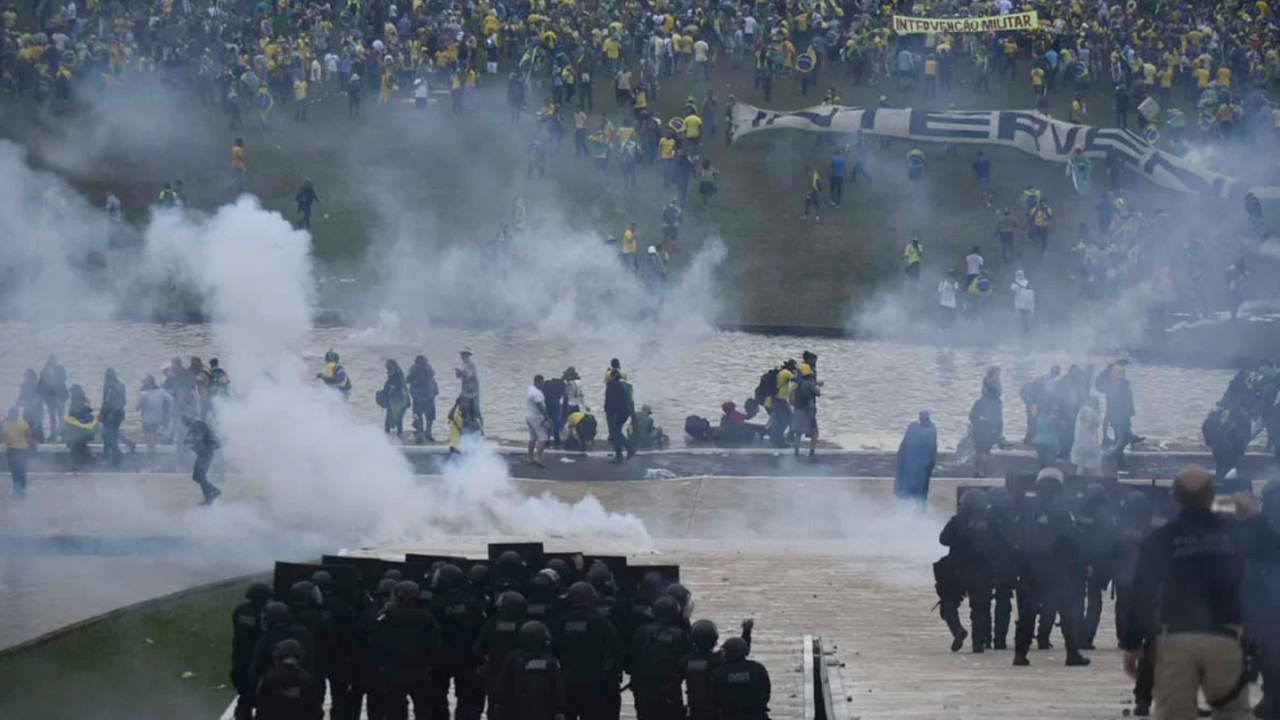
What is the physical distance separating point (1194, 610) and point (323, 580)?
666 cm

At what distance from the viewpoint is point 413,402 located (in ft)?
92.6

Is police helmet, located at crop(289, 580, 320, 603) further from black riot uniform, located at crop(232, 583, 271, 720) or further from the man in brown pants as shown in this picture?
the man in brown pants

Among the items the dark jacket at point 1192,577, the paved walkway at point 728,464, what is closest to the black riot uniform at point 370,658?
the dark jacket at point 1192,577

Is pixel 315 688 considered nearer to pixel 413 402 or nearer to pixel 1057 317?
pixel 413 402

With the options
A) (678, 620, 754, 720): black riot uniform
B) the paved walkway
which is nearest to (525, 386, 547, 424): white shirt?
the paved walkway

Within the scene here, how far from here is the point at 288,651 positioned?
12.3 metres

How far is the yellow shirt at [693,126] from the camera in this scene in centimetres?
4138

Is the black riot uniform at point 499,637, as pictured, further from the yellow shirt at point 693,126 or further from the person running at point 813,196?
the yellow shirt at point 693,126

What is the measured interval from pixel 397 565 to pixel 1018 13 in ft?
106

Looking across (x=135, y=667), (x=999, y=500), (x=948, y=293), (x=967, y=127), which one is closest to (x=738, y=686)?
(x=999, y=500)

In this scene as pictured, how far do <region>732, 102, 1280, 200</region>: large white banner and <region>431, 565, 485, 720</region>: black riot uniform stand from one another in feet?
92.2

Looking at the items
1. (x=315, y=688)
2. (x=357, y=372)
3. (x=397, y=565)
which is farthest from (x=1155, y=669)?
(x=357, y=372)

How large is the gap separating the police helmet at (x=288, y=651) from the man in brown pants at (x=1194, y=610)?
490cm

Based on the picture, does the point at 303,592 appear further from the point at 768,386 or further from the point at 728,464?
the point at 768,386
